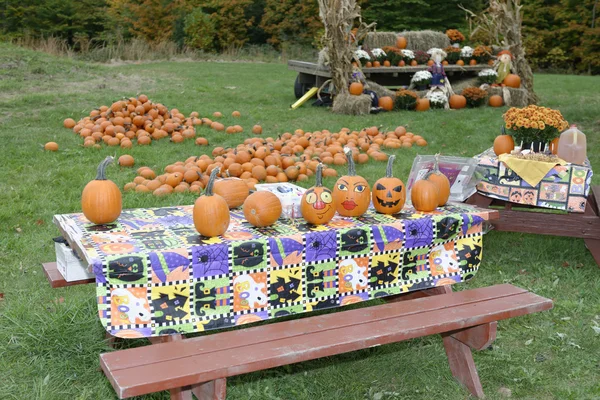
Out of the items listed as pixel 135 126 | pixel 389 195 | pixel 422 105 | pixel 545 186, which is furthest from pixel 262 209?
pixel 422 105

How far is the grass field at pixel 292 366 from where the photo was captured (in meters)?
3.90

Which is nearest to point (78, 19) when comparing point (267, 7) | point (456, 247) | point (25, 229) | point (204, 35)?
point (204, 35)

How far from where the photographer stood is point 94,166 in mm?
8406

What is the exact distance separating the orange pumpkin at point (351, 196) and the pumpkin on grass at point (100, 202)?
1.29 m

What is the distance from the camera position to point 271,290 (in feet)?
11.7

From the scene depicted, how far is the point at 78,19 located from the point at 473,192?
33068 mm

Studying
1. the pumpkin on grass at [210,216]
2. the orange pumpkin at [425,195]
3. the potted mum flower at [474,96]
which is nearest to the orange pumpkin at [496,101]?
the potted mum flower at [474,96]

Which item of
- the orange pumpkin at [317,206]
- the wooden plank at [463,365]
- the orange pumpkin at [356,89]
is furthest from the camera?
the orange pumpkin at [356,89]

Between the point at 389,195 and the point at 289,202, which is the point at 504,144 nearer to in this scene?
the point at 389,195

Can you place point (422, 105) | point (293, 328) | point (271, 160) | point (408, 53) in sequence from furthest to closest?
point (408, 53) → point (422, 105) → point (271, 160) → point (293, 328)

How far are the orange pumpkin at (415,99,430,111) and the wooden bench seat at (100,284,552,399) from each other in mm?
10406

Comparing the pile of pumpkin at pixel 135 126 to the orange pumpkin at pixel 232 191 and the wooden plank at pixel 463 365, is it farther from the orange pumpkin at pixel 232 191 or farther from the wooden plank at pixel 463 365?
the wooden plank at pixel 463 365

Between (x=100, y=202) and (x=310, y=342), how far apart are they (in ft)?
4.70

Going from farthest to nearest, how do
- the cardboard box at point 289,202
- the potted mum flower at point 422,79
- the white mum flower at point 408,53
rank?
the white mum flower at point 408,53 < the potted mum flower at point 422,79 < the cardboard box at point 289,202
